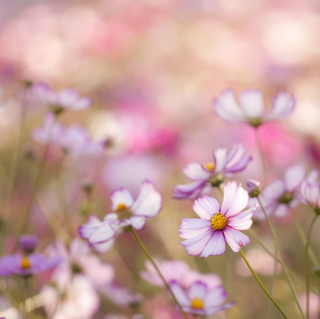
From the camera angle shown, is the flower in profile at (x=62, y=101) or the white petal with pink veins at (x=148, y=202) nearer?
the white petal with pink veins at (x=148, y=202)

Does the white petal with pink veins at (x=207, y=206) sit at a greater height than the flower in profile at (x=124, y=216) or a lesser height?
lesser

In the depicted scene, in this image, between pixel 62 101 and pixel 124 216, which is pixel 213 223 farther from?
pixel 62 101

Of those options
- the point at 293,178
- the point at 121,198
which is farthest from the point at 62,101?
the point at 293,178

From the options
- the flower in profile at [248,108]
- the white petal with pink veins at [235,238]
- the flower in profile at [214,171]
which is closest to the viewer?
the white petal with pink veins at [235,238]

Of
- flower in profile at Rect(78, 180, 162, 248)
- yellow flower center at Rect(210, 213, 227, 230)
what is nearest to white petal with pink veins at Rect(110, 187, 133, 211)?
flower in profile at Rect(78, 180, 162, 248)

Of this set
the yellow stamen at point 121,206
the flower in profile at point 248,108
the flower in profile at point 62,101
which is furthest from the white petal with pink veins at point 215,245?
the flower in profile at point 62,101

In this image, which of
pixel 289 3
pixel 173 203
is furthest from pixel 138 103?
pixel 289 3

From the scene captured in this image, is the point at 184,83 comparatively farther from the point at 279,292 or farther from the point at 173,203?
the point at 279,292

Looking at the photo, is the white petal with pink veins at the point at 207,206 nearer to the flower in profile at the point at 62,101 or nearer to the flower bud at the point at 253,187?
the flower bud at the point at 253,187
